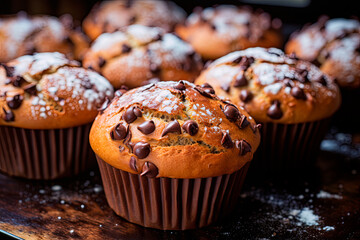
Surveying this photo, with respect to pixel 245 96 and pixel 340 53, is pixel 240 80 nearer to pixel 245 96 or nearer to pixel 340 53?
pixel 245 96

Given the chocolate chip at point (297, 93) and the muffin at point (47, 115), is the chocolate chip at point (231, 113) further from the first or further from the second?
the muffin at point (47, 115)

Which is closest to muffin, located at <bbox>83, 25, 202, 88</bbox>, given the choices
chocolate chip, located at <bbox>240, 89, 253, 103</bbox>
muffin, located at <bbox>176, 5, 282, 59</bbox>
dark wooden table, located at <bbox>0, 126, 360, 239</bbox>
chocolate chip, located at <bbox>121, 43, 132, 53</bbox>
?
chocolate chip, located at <bbox>121, 43, 132, 53</bbox>

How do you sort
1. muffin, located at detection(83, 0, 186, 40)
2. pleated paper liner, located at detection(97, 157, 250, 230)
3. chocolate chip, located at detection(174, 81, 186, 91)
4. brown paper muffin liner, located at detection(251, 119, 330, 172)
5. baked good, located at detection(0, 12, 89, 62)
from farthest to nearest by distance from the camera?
muffin, located at detection(83, 0, 186, 40) < baked good, located at detection(0, 12, 89, 62) < brown paper muffin liner, located at detection(251, 119, 330, 172) < chocolate chip, located at detection(174, 81, 186, 91) < pleated paper liner, located at detection(97, 157, 250, 230)

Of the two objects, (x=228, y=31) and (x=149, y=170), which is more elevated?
(x=228, y=31)

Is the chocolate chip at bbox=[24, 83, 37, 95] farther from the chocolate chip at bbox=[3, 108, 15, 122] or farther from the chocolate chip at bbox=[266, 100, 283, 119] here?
the chocolate chip at bbox=[266, 100, 283, 119]

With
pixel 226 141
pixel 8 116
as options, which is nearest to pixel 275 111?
pixel 226 141
